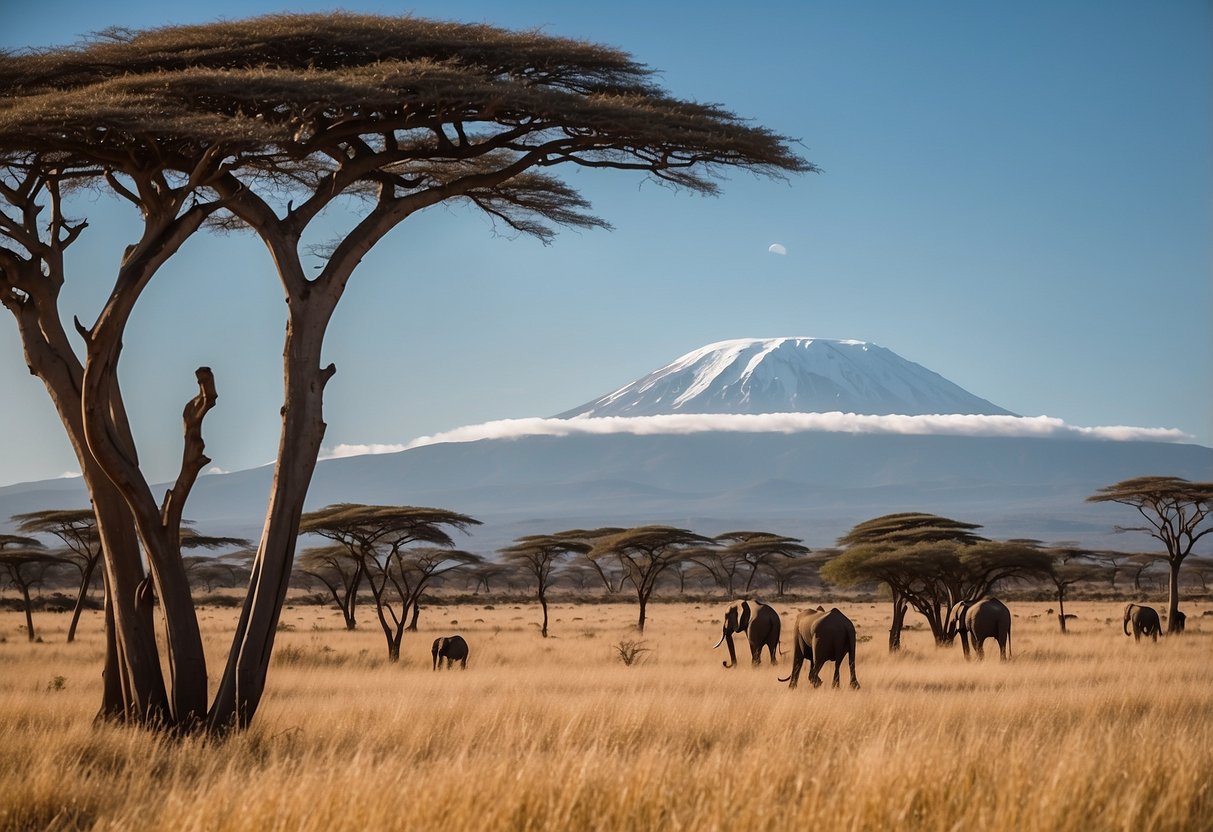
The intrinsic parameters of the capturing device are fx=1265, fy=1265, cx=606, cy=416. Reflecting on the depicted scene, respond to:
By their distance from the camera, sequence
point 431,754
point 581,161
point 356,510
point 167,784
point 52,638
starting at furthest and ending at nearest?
1. point 52,638
2. point 356,510
3. point 581,161
4. point 431,754
5. point 167,784

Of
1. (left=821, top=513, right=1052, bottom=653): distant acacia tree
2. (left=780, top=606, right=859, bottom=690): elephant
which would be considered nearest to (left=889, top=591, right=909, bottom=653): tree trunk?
(left=821, top=513, right=1052, bottom=653): distant acacia tree

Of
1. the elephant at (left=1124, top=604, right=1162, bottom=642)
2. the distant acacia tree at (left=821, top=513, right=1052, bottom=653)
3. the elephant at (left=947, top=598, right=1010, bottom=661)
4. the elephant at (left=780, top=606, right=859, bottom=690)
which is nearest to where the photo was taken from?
the elephant at (left=780, top=606, right=859, bottom=690)

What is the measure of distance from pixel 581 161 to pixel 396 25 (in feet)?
6.54

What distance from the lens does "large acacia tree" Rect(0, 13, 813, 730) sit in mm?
9867

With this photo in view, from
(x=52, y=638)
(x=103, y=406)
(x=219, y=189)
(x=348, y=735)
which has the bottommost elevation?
(x=52, y=638)

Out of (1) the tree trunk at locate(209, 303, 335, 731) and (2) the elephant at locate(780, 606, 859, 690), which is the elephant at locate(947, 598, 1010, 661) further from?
(1) the tree trunk at locate(209, 303, 335, 731)

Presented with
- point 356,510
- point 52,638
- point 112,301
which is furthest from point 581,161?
point 52,638

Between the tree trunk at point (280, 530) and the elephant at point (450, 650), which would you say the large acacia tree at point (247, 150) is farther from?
the elephant at point (450, 650)

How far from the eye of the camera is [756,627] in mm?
23719

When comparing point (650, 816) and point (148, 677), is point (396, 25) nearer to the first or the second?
point (148, 677)

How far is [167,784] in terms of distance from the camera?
7.92 m

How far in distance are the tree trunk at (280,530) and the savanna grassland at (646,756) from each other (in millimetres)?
462

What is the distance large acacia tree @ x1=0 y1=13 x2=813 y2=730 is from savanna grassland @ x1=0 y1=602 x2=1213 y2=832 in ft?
3.72

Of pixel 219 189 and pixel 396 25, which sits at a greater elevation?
pixel 396 25
